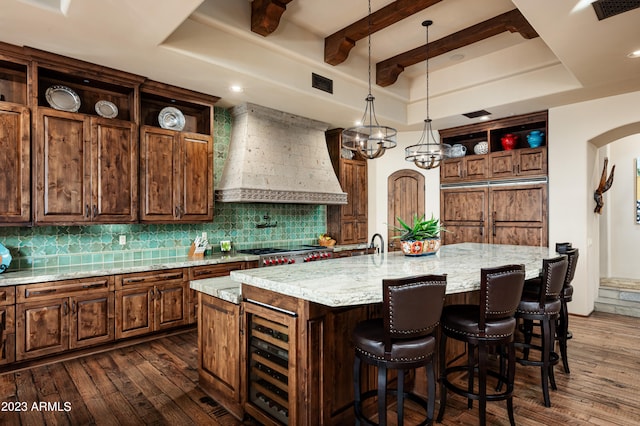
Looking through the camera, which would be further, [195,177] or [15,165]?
[195,177]

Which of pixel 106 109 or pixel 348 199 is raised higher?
pixel 106 109

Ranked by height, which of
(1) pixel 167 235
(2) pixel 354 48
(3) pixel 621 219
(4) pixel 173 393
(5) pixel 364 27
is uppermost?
(2) pixel 354 48

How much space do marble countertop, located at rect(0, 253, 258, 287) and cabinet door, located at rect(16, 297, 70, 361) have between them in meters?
0.23

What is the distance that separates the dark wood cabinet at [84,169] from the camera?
3418 mm

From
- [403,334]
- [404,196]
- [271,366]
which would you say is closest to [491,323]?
[403,334]

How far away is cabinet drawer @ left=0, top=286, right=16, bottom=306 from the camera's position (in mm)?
3086

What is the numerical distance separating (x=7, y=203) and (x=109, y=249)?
1.13 m

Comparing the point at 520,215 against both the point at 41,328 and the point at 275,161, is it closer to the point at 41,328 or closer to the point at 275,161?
the point at 275,161

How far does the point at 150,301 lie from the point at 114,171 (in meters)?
1.48

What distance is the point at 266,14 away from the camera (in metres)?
3.51

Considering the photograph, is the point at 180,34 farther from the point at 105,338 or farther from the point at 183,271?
the point at 105,338

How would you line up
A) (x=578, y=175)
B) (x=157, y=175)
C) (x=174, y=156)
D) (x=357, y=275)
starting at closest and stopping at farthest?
(x=357, y=275) → (x=157, y=175) → (x=174, y=156) → (x=578, y=175)

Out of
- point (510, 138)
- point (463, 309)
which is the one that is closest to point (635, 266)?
point (510, 138)

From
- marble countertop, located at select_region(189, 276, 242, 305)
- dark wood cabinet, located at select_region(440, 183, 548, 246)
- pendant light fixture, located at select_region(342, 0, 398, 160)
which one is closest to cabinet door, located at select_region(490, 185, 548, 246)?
dark wood cabinet, located at select_region(440, 183, 548, 246)
